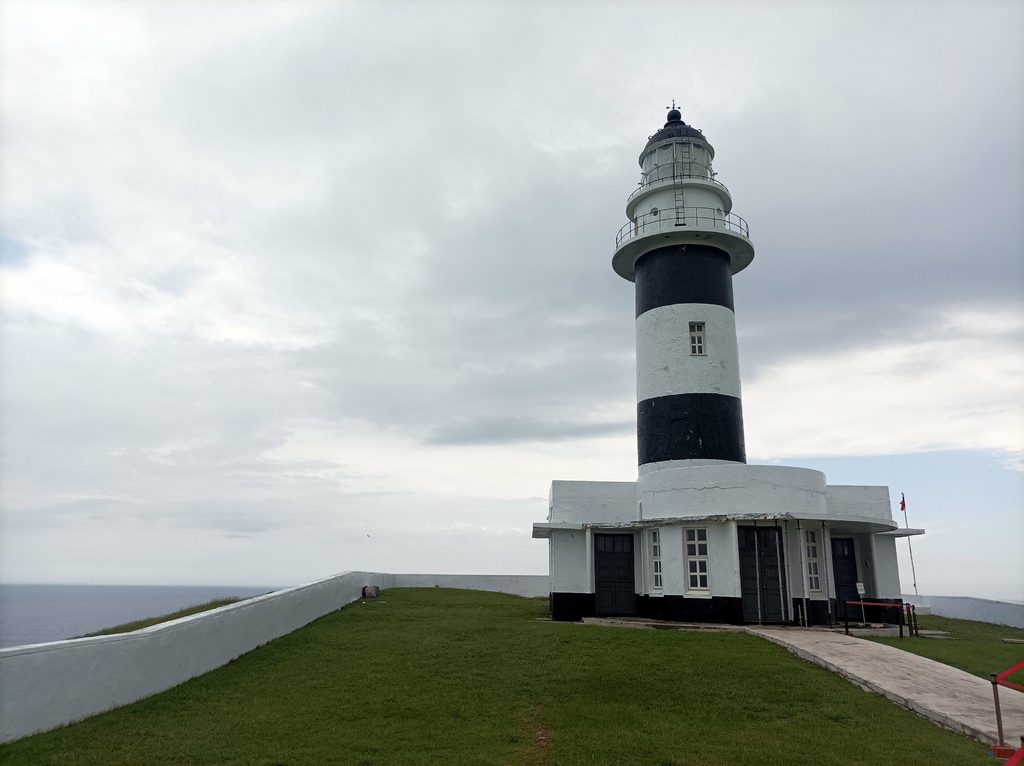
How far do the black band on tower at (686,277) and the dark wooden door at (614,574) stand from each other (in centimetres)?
679

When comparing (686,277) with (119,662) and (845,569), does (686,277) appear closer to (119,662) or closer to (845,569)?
(845,569)

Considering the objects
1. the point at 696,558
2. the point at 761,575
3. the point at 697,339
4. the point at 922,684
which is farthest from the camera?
the point at 697,339

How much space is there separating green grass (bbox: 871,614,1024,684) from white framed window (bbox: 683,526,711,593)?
3.80 meters

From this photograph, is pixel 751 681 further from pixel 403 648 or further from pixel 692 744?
pixel 403 648

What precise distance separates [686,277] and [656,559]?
26.0 ft

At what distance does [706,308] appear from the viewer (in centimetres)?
1966

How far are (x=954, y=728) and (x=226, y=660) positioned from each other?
33.4 ft

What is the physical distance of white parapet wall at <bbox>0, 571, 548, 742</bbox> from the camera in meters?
7.19

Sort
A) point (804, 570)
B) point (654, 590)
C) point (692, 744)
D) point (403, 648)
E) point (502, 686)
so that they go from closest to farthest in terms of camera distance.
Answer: point (692, 744) < point (502, 686) < point (403, 648) < point (804, 570) < point (654, 590)

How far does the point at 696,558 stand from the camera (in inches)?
658

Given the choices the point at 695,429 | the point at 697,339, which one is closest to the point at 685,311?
the point at 697,339

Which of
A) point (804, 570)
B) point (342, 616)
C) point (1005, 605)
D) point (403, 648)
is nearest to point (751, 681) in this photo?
point (403, 648)

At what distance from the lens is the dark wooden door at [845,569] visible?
18031 millimetres

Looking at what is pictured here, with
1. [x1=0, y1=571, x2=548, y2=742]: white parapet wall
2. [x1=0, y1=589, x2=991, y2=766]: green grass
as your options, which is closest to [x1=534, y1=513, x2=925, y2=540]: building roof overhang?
[x1=0, y1=589, x2=991, y2=766]: green grass
